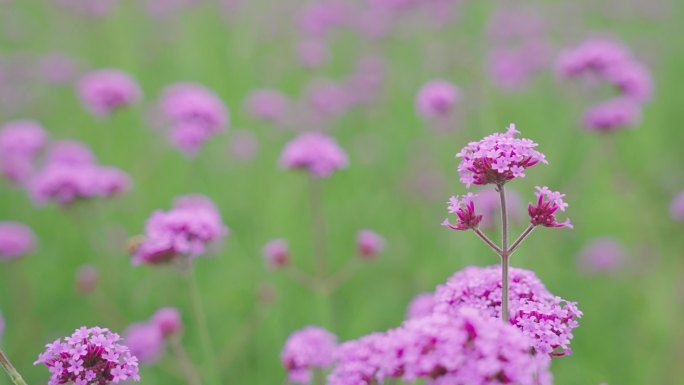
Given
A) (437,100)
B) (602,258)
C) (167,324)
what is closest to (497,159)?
(167,324)

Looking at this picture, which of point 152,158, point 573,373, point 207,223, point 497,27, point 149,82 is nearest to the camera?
point 207,223

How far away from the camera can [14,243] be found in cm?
401

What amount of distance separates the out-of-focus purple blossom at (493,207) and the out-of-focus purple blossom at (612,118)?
2.17 feet

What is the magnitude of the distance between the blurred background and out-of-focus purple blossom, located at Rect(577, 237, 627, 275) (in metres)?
0.01

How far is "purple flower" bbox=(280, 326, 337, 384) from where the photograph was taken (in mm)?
2545

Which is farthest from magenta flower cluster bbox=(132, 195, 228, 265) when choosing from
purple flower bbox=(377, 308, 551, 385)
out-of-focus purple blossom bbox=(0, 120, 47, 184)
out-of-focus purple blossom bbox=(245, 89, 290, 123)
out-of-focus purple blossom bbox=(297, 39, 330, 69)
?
out-of-focus purple blossom bbox=(297, 39, 330, 69)

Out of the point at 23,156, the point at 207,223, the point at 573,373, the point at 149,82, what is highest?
the point at 149,82

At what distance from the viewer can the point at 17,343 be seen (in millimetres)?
3910

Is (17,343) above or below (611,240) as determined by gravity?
below

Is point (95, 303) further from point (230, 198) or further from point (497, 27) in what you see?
point (497, 27)

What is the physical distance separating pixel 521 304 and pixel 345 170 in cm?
488

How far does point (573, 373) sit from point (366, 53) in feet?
18.4

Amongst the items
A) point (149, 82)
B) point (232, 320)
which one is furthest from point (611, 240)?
point (149, 82)

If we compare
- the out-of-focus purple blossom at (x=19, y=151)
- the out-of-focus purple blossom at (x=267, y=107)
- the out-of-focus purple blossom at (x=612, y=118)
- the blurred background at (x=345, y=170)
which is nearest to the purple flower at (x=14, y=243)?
the blurred background at (x=345, y=170)
